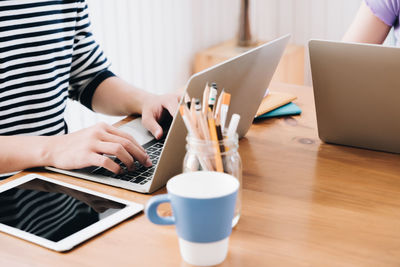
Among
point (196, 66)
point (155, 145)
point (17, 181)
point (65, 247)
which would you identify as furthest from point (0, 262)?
point (196, 66)

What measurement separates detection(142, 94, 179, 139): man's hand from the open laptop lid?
0.54 feet

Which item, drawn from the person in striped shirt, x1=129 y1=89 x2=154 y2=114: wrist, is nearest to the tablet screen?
the person in striped shirt

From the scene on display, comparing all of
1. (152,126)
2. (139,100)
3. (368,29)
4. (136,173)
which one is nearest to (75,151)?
(136,173)

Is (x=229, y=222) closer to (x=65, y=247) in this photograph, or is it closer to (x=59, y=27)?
(x=65, y=247)

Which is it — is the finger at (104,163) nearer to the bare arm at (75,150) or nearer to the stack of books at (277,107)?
the bare arm at (75,150)

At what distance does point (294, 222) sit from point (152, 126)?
442 mm

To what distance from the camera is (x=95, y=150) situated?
0.92 meters

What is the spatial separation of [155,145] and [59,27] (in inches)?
18.9

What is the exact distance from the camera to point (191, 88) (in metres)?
0.79

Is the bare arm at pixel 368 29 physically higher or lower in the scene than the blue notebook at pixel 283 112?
higher

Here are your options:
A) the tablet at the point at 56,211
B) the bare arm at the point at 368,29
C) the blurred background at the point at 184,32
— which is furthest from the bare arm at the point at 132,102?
the blurred background at the point at 184,32

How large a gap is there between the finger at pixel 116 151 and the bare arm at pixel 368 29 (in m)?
0.95

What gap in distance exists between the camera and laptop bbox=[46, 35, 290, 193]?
82 cm

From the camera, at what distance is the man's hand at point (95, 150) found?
2.94ft
